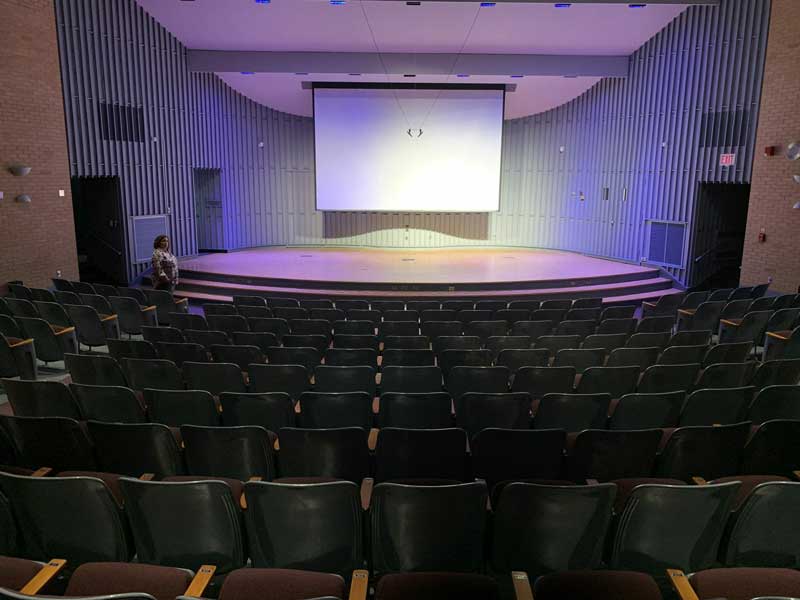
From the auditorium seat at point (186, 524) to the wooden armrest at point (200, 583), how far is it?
244 millimetres

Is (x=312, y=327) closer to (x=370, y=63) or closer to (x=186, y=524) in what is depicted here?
(x=186, y=524)

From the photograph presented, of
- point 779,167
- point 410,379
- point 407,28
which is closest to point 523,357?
point 410,379

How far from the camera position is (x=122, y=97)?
11.9m

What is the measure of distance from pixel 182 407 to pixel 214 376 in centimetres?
77

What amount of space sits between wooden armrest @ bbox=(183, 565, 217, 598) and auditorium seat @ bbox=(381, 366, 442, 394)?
246 cm

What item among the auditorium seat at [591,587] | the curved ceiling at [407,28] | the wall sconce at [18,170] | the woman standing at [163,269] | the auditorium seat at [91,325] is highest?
the curved ceiling at [407,28]

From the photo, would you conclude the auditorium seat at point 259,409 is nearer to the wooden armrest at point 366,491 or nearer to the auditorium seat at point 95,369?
the wooden armrest at point 366,491

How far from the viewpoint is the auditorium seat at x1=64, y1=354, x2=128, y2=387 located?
4.84 m

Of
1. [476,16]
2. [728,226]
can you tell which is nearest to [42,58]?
[476,16]

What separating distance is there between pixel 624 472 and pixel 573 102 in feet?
47.4

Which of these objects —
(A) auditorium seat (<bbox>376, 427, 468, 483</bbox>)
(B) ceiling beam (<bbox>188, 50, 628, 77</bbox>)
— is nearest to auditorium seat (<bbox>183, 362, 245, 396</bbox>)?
(A) auditorium seat (<bbox>376, 427, 468, 483</bbox>)

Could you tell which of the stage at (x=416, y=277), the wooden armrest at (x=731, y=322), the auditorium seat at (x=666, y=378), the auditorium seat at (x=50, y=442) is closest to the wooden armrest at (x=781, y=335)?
the wooden armrest at (x=731, y=322)

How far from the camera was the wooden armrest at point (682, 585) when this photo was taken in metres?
2.11

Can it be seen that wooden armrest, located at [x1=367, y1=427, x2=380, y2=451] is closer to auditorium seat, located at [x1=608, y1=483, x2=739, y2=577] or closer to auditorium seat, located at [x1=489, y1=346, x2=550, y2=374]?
auditorium seat, located at [x1=608, y1=483, x2=739, y2=577]
